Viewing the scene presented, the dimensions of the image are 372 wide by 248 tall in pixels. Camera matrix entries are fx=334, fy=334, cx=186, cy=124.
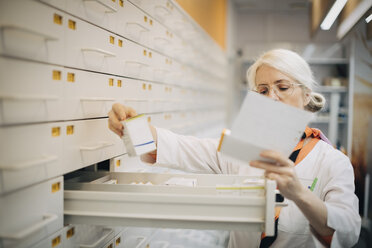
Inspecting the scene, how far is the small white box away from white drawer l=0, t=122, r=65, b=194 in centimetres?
24

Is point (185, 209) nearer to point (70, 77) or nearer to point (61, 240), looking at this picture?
point (61, 240)

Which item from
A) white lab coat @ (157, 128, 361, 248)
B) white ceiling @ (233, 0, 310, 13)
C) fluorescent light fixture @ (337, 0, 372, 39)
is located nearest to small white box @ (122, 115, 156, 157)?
white lab coat @ (157, 128, 361, 248)

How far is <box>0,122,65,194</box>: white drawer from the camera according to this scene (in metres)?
0.93

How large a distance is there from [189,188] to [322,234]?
57cm

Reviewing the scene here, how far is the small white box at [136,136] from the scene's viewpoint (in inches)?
47.9

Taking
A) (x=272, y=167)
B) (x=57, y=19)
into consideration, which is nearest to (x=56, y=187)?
(x=57, y=19)

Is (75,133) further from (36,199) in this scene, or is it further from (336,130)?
(336,130)

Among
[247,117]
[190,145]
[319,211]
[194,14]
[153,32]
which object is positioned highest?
[194,14]

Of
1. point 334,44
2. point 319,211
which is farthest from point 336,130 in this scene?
point 319,211

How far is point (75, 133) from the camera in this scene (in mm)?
1299

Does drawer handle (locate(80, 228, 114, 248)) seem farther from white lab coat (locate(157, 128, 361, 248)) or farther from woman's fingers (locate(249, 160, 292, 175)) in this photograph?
woman's fingers (locate(249, 160, 292, 175))

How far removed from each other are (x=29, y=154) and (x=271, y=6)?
20.5 feet

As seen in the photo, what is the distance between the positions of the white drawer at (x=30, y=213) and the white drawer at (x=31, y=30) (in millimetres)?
420

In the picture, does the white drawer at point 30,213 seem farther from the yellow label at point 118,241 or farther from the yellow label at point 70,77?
the yellow label at point 118,241
